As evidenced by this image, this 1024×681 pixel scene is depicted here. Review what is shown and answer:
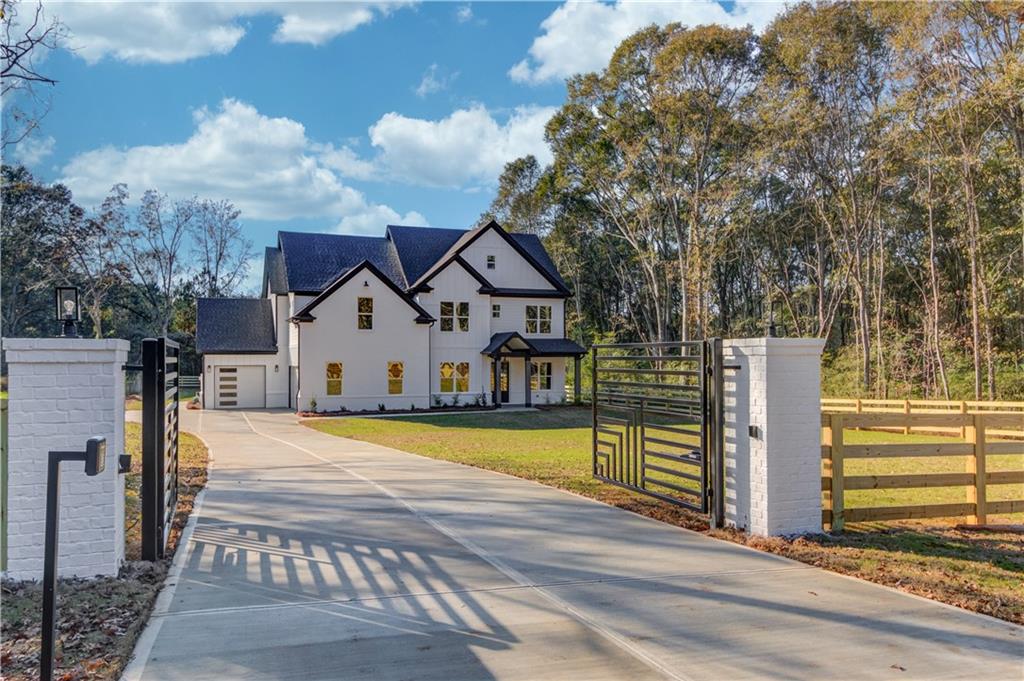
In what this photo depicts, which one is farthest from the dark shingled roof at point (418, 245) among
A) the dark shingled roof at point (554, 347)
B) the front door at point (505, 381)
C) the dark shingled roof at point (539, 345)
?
the dark shingled roof at point (554, 347)

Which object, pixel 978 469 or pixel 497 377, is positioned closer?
pixel 978 469

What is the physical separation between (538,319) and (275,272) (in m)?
12.7

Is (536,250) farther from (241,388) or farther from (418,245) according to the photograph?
(241,388)

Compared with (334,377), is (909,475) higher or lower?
lower

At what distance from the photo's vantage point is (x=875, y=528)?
7887 millimetres

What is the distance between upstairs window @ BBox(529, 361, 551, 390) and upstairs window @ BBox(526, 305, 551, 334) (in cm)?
164

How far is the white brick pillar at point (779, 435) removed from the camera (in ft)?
23.0

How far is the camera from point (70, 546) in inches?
213

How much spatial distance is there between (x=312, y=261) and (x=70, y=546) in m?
27.6

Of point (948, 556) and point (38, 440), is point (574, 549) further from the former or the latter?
point (38, 440)

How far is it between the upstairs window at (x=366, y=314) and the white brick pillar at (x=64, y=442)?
A: 23893mm

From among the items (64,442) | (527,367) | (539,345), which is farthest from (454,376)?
(64,442)

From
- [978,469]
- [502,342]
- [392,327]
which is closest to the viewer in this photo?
[978,469]

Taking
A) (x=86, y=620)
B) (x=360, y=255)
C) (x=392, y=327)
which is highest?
(x=360, y=255)
